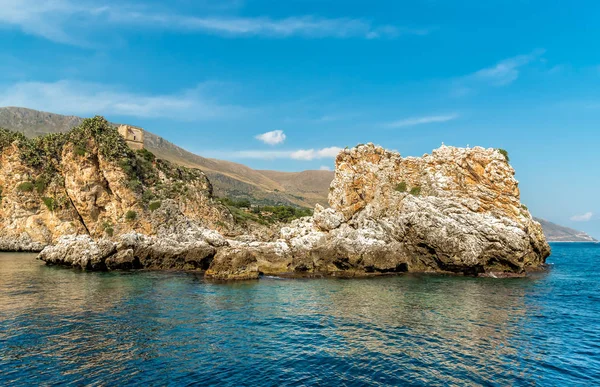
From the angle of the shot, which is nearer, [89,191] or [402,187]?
[402,187]

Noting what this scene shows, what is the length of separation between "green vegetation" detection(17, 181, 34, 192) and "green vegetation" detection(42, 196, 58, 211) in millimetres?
4007

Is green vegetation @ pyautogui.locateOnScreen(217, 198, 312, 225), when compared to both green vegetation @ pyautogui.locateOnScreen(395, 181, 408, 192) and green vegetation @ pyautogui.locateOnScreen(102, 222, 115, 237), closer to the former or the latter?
green vegetation @ pyautogui.locateOnScreen(102, 222, 115, 237)

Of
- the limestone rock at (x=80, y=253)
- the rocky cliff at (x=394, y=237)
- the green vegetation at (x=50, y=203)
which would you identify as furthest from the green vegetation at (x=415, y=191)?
the green vegetation at (x=50, y=203)

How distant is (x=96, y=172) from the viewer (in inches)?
2894

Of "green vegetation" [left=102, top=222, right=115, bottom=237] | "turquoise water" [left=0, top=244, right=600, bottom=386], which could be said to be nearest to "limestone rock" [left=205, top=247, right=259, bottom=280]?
"turquoise water" [left=0, top=244, right=600, bottom=386]

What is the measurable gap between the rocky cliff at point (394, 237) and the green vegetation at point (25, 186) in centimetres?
3506

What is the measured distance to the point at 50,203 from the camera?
79750 mm

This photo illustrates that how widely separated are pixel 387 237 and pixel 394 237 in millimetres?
1172

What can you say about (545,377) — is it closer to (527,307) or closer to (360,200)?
(527,307)

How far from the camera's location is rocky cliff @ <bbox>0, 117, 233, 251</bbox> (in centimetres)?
7050

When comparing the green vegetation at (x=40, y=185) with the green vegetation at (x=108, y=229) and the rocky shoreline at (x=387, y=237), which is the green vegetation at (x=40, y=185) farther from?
the rocky shoreline at (x=387, y=237)

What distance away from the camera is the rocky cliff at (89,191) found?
70.5 m

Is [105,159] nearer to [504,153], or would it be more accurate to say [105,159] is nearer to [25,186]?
[25,186]

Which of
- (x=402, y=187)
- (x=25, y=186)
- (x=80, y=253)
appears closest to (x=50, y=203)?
(x=25, y=186)
